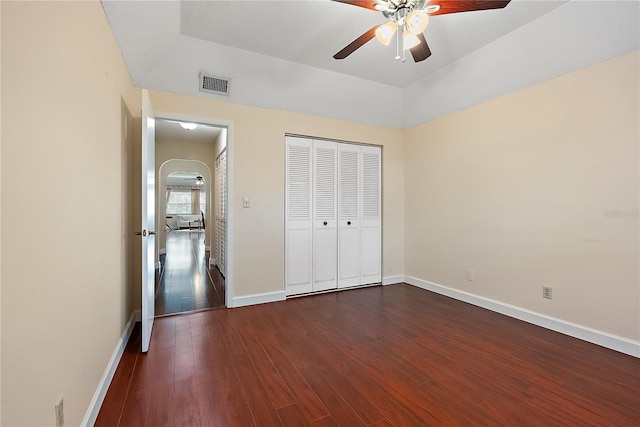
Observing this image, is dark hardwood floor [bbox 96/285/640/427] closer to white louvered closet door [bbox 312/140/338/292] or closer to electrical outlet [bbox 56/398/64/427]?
electrical outlet [bbox 56/398/64/427]

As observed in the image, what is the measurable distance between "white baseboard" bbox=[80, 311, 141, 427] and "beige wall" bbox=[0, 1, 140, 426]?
6cm

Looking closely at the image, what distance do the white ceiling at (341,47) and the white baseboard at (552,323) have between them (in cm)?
224

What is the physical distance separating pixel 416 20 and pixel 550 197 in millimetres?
2009

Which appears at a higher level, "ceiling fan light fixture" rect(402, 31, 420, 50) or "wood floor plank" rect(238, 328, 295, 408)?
"ceiling fan light fixture" rect(402, 31, 420, 50)

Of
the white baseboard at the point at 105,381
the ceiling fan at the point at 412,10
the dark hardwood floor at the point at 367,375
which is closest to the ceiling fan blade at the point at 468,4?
the ceiling fan at the point at 412,10

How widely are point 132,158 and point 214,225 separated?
10.8ft

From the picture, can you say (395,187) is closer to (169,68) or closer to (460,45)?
(460,45)

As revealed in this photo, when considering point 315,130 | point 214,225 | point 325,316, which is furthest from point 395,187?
point 214,225

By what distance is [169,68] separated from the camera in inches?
→ 113

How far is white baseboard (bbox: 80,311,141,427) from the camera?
4.69ft

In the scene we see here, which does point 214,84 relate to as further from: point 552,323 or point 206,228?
point 206,228

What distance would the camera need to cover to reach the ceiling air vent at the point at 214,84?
9.85ft

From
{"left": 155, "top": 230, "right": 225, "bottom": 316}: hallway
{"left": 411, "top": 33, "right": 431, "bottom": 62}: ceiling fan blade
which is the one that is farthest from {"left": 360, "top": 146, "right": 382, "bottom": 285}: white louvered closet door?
{"left": 155, "top": 230, "right": 225, "bottom": 316}: hallway

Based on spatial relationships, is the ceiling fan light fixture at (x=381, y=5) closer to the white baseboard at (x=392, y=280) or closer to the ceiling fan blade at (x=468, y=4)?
the ceiling fan blade at (x=468, y=4)
